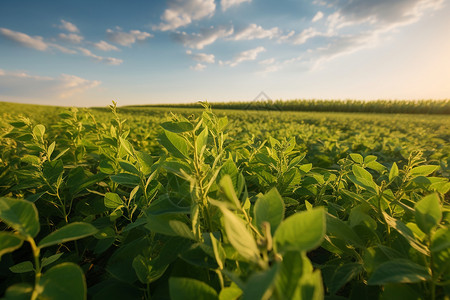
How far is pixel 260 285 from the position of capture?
31 cm

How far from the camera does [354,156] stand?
123 centimetres

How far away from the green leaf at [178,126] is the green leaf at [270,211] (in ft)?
0.94

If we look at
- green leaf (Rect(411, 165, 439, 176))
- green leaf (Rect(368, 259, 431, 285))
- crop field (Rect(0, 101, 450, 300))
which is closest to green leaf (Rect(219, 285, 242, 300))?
crop field (Rect(0, 101, 450, 300))

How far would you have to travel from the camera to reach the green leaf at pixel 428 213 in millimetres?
528

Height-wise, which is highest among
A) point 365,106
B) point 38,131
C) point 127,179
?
point 38,131

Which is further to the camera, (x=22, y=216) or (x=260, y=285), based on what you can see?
(x=22, y=216)

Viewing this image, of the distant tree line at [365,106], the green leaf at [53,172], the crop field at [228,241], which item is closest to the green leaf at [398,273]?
the crop field at [228,241]

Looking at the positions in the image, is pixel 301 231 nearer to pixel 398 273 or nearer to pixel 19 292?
pixel 398 273

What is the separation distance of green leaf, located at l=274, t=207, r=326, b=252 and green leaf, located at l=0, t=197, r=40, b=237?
1.66ft

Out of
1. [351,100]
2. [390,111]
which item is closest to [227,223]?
→ [390,111]

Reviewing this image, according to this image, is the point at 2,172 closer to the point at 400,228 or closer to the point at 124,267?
the point at 124,267

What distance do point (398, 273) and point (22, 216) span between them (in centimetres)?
85

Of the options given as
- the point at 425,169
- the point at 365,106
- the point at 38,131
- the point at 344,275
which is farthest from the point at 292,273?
the point at 365,106

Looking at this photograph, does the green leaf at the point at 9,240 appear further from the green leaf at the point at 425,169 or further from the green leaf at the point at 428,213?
the green leaf at the point at 425,169
